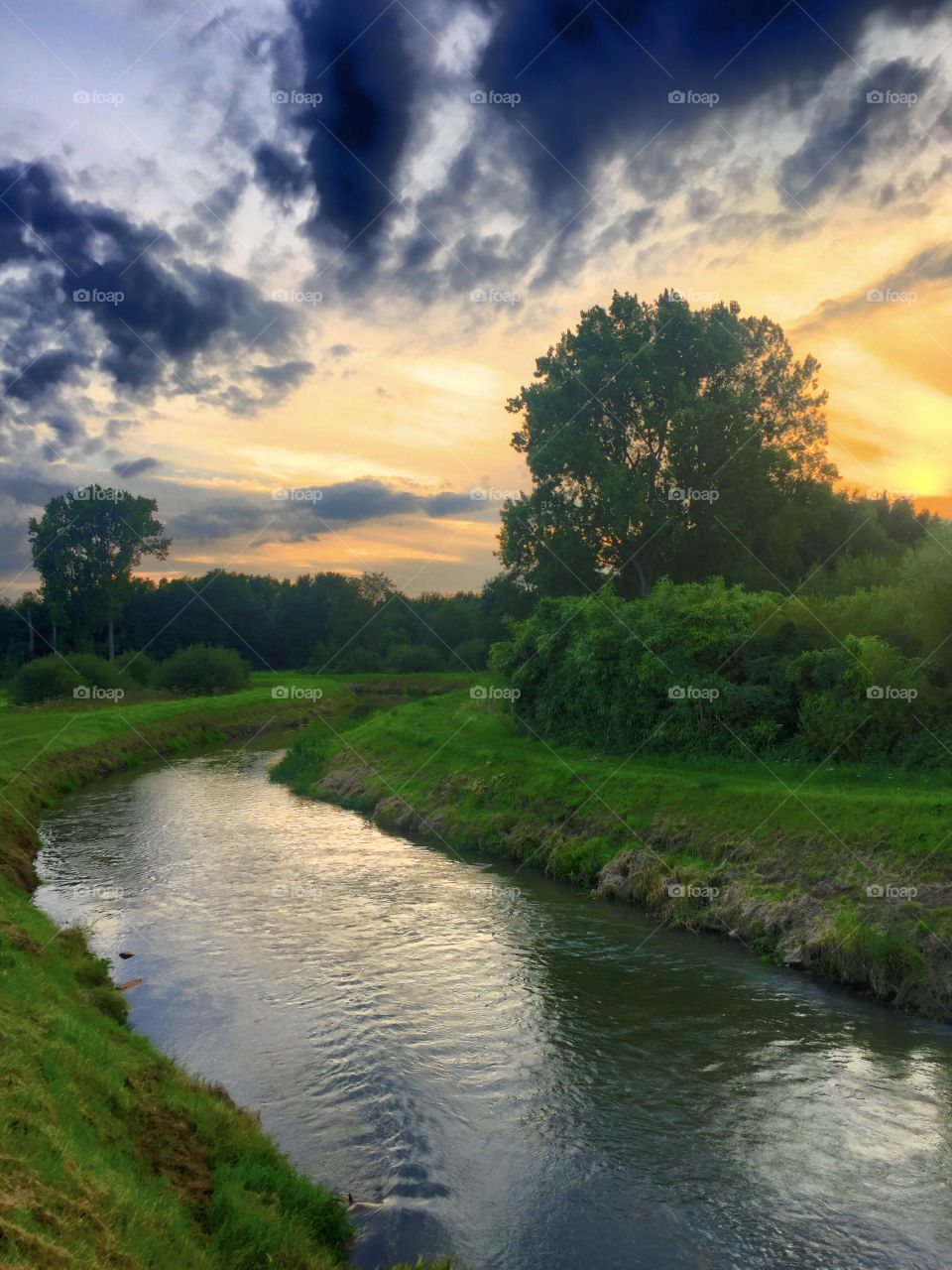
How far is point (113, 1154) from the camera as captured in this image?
8.71 meters

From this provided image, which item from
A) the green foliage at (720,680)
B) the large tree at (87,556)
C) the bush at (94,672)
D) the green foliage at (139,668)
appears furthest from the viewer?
the large tree at (87,556)

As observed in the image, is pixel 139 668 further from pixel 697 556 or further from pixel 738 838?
pixel 738 838

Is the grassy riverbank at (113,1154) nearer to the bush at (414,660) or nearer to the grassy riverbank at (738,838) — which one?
the grassy riverbank at (738,838)

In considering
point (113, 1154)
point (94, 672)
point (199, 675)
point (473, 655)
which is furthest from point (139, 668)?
point (113, 1154)

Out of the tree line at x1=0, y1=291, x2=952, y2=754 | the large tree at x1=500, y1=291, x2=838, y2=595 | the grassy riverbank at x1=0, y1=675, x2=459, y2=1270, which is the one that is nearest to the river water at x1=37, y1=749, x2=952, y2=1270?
the grassy riverbank at x1=0, y1=675, x2=459, y2=1270

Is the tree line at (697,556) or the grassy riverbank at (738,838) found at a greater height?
the tree line at (697,556)

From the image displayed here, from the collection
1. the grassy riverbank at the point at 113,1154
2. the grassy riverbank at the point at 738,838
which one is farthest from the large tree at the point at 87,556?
the grassy riverbank at the point at 113,1154

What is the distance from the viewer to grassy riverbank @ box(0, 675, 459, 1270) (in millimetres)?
7027

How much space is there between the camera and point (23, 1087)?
28.1 feet

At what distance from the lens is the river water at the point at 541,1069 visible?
1025 centimetres

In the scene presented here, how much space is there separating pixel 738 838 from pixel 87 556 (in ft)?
278

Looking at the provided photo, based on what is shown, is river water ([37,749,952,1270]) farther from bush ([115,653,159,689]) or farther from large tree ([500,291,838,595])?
bush ([115,653,159,689])

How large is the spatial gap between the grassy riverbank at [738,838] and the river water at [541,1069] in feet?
2.87

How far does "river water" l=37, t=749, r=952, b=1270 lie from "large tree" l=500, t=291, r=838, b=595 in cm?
2589
